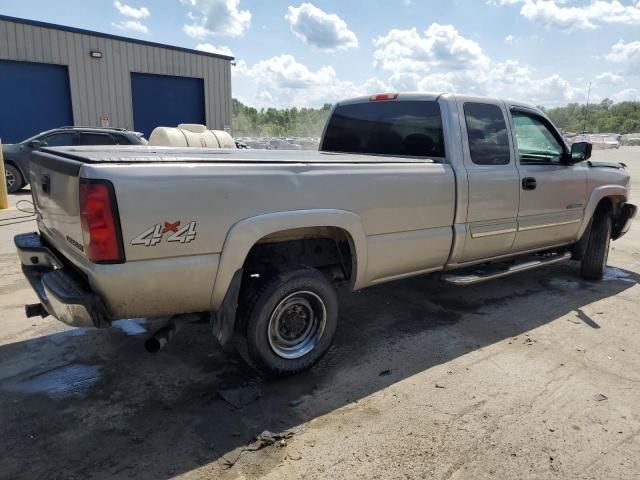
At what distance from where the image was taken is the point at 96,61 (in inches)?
689

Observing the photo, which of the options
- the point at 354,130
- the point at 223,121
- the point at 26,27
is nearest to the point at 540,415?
the point at 354,130

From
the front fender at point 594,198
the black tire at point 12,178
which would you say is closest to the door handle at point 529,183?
the front fender at point 594,198

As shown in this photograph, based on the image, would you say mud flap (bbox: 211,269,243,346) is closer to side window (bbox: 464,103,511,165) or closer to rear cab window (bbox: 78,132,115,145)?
side window (bbox: 464,103,511,165)

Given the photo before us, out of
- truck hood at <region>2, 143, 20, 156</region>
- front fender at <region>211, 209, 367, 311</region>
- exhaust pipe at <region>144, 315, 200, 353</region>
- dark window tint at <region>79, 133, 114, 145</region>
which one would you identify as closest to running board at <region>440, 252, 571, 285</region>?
front fender at <region>211, 209, 367, 311</region>

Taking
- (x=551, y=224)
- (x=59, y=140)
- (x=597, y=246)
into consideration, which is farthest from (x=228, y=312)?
(x=59, y=140)

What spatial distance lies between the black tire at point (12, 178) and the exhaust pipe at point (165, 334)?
11.5 meters

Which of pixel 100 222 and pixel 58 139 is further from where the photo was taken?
pixel 58 139

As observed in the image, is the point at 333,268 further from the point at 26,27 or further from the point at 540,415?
the point at 26,27

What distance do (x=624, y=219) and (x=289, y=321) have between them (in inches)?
193

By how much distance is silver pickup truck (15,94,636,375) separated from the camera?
272cm

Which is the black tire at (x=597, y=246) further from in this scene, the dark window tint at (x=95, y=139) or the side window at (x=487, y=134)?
the dark window tint at (x=95, y=139)

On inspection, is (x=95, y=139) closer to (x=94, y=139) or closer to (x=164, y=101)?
(x=94, y=139)

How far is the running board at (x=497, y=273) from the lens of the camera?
14.6 ft

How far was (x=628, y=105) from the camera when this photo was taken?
112188mm
